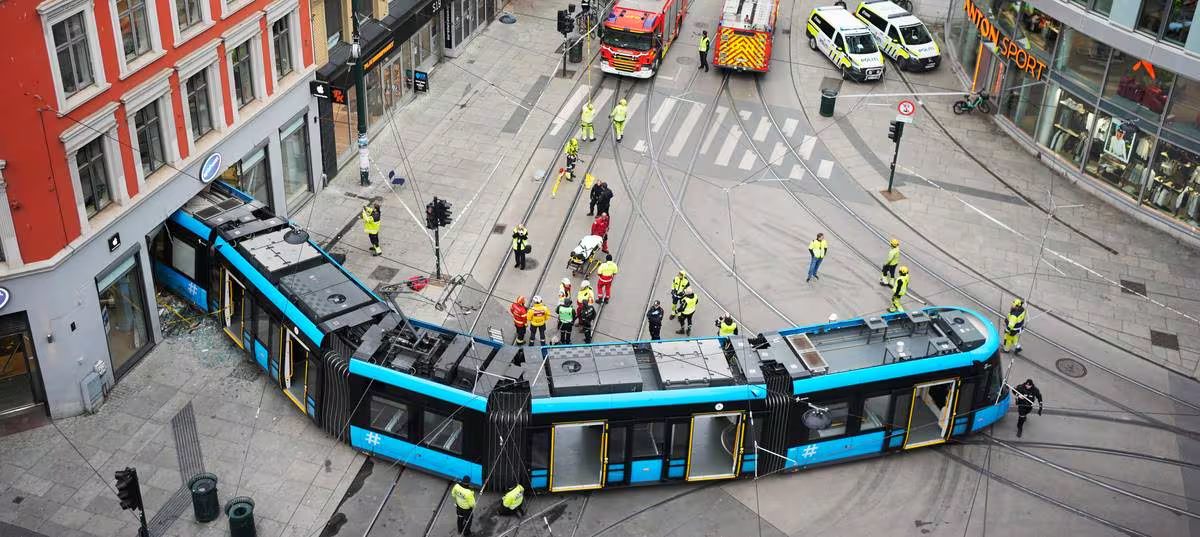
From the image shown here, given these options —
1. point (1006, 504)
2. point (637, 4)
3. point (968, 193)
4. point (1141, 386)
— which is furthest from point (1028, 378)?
point (637, 4)

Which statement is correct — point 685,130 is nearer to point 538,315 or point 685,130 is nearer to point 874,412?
point 538,315

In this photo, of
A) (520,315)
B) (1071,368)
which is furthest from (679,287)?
(1071,368)

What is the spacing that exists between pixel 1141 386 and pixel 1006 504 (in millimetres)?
6811

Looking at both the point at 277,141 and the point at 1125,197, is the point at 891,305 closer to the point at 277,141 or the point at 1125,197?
the point at 1125,197

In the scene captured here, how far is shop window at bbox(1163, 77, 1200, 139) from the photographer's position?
3506 cm

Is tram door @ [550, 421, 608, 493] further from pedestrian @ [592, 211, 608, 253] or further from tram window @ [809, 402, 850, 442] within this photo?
pedestrian @ [592, 211, 608, 253]

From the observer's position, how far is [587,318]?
3012cm

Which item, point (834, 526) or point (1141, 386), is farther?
point (1141, 386)

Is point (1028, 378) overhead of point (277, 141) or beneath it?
beneath

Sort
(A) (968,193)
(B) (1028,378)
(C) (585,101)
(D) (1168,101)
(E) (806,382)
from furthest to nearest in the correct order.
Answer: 1. (C) (585,101)
2. (A) (968,193)
3. (D) (1168,101)
4. (B) (1028,378)
5. (E) (806,382)

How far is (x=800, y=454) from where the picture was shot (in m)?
25.6

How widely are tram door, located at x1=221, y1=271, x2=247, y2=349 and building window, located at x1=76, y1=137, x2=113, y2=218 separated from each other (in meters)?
3.39

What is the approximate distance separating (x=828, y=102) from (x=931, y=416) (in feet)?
63.7

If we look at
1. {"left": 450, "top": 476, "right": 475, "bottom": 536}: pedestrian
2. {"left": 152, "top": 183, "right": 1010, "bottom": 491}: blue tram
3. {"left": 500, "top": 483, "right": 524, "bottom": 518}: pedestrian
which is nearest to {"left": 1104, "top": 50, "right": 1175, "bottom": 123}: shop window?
{"left": 152, "top": 183, "right": 1010, "bottom": 491}: blue tram
